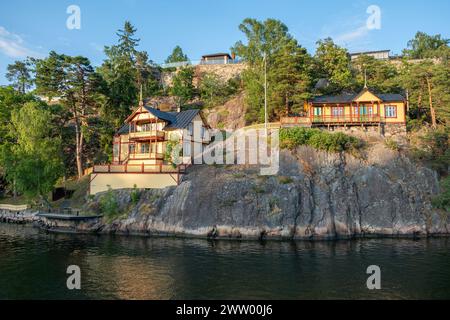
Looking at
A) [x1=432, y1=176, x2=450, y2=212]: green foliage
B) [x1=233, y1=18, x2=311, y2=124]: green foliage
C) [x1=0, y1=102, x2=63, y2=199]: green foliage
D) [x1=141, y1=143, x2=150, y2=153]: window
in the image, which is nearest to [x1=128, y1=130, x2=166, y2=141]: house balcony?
[x1=141, y1=143, x2=150, y2=153]: window

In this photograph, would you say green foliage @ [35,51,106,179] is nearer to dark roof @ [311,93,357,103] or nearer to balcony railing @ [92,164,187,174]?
balcony railing @ [92,164,187,174]

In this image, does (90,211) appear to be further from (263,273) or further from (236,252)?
(263,273)

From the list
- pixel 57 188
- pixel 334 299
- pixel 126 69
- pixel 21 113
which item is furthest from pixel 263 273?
pixel 126 69

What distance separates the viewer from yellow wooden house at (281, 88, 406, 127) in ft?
158

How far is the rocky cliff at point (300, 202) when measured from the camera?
116ft

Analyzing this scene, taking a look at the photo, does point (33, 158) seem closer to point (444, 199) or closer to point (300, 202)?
point (300, 202)

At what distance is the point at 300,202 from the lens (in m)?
36.8

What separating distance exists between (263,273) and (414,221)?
2341 cm

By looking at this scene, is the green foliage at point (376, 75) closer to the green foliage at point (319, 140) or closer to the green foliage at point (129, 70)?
the green foliage at point (319, 140)

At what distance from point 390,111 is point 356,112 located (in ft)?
16.2

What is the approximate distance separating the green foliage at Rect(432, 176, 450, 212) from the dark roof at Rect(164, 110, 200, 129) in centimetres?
3466

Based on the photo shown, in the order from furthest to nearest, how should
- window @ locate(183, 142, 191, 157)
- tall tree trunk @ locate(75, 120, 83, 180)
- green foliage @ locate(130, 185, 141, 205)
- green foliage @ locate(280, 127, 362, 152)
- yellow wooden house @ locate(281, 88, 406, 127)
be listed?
tall tree trunk @ locate(75, 120, 83, 180) → yellow wooden house @ locate(281, 88, 406, 127) → window @ locate(183, 142, 191, 157) → green foliage @ locate(280, 127, 362, 152) → green foliage @ locate(130, 185, 141, 205)

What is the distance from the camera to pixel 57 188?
51750mm

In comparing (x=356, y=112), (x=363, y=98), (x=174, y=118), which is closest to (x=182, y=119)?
(x=174, y=118)
